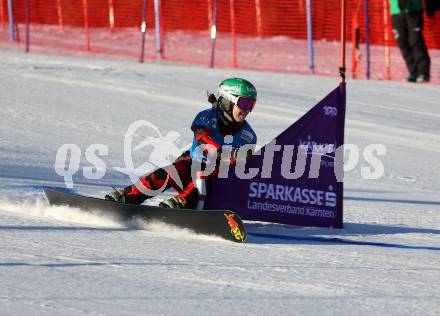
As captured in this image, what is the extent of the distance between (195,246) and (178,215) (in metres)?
0.43

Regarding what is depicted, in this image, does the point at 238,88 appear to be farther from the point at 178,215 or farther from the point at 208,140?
the point at 178,215

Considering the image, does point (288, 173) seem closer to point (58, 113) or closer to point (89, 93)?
point (58, 113)

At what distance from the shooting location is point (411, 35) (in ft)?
53.6

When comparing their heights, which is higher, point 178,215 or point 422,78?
point 422,78

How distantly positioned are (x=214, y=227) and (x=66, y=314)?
6.99 ft

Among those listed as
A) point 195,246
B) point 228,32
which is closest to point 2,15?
point 228,32

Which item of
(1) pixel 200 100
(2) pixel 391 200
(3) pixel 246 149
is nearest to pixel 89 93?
(1) pixel 200 100

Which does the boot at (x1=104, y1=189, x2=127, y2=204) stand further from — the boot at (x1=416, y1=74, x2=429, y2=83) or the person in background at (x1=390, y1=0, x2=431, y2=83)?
the boot at (x1=416, y1=74, x2=429, y2=83)

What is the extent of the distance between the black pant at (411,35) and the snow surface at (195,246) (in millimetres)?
3275

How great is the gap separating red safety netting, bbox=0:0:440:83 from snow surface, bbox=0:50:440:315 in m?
6.45

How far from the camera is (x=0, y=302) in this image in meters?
4.80

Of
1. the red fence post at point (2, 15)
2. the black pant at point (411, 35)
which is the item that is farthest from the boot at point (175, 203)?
the red fence post at point (2, 15)

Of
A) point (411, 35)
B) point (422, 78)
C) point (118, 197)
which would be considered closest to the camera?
point (118, 197)

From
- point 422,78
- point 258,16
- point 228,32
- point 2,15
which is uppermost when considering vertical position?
point 2,15
